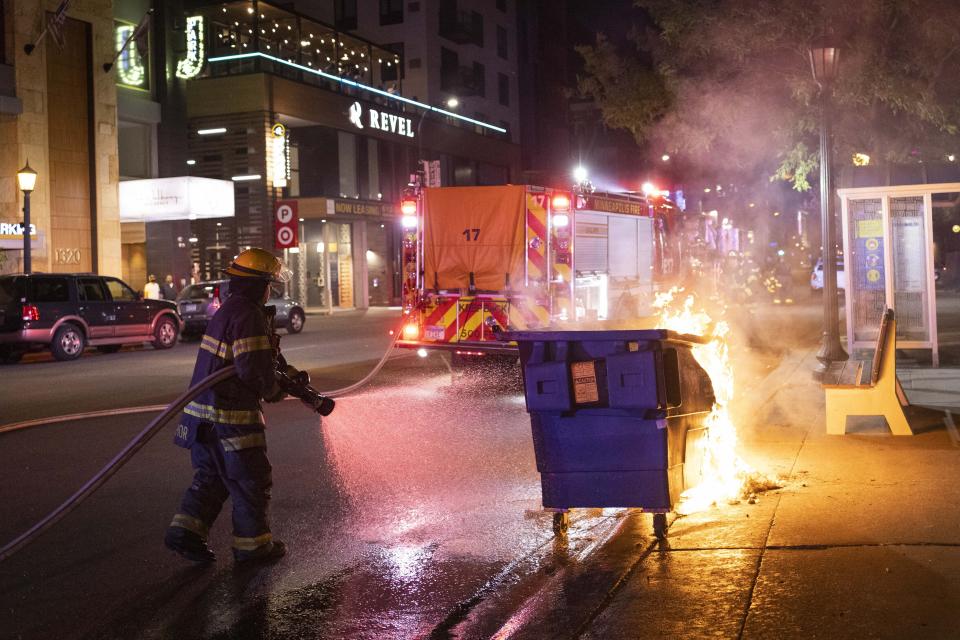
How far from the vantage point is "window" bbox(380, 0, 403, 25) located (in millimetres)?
47031

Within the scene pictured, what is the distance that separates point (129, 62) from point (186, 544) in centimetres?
2949

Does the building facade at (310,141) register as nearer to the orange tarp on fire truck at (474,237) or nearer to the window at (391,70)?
the window at (391,70)

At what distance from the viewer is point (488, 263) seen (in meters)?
14.2

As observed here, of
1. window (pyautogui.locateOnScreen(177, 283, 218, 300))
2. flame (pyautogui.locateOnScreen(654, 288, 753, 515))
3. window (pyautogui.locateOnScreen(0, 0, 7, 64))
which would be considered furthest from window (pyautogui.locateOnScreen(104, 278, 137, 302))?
flame (pyautogui.locateOnScreen(654, 288, 753, 515))

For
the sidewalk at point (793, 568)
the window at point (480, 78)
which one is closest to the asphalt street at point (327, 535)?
the sidewalk at point (793, 568)

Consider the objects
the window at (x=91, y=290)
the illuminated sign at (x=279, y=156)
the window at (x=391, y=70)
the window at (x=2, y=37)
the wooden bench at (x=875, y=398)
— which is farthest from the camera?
the window at (x=391, y=70)

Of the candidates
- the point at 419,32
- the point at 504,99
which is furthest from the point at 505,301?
the point at 504,99

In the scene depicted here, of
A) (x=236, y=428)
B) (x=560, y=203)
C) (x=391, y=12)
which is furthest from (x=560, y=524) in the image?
(x=391, y=12)

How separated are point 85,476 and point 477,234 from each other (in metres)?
7.20

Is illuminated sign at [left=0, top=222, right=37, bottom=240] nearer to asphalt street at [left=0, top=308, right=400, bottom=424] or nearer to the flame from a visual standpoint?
asphalt street at [left=0, top=308, right=400, bottom=424]

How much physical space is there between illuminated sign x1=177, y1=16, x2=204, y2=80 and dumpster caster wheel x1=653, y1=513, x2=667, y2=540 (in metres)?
32.6

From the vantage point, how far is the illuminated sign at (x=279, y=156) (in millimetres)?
35500

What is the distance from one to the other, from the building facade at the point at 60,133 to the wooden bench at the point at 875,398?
21375 mm

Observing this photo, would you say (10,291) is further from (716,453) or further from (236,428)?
(716,453)
